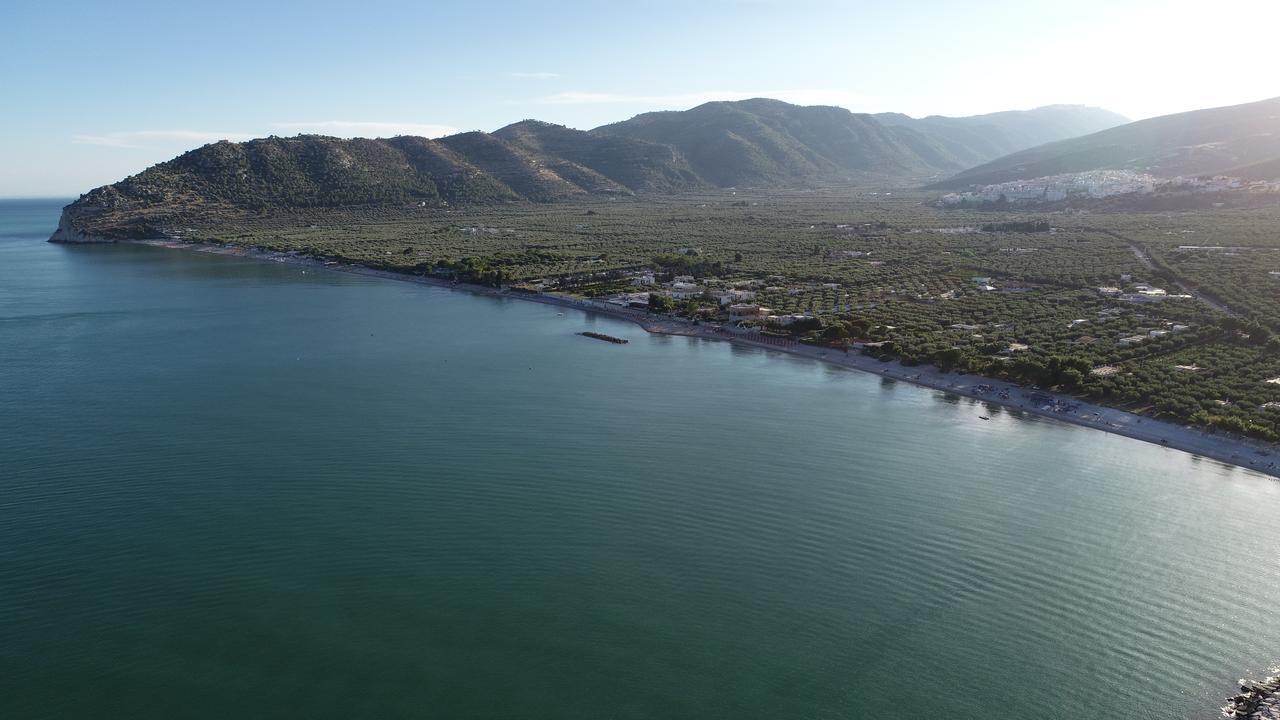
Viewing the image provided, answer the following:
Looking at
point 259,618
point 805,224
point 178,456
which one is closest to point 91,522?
point 178,456

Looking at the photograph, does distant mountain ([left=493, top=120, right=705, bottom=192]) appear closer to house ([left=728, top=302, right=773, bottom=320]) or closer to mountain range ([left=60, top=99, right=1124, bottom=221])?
mountain range ([left=60, top=99, right=1124, bottom=221])

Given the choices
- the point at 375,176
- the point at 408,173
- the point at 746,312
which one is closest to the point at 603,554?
the point at 746,312

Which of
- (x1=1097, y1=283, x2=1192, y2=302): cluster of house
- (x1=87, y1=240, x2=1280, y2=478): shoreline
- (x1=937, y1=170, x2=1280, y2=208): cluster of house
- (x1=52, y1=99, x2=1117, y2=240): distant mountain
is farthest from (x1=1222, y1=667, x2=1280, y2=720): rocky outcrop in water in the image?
(x1=52, y1=99, x2=1117, y2=240): distant mountain

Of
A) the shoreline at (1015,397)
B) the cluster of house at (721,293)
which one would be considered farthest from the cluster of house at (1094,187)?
the shoreline at (1015,397)

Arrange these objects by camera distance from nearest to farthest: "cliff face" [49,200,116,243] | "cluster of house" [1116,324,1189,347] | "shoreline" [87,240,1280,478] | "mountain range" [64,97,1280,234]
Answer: "shoreline" [87,240,1280,478] < "cluster of house" [1116,324,1189,347] < "cliff face" [49,200,116,243] < "mountain range" [64,97,1280,234]

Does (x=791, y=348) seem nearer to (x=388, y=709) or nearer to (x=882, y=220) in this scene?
(x=388, y=709)

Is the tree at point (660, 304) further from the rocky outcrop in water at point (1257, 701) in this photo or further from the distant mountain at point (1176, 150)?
the distant mountain at point (1176, 150)

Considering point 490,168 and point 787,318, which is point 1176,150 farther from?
point 787,318
